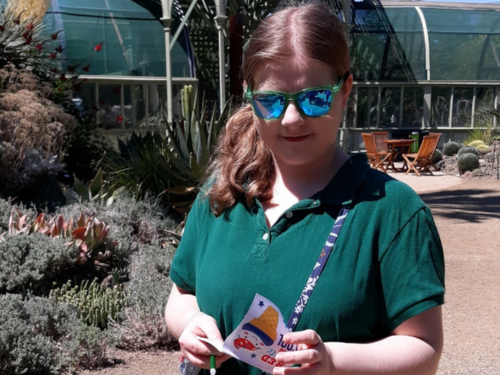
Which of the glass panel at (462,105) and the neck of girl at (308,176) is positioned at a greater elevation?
the neck of girl at (308,176)

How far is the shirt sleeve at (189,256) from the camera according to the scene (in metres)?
1.75

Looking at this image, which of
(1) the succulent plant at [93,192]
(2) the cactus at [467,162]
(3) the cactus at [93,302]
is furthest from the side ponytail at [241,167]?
(2) the cactus at [467,162]

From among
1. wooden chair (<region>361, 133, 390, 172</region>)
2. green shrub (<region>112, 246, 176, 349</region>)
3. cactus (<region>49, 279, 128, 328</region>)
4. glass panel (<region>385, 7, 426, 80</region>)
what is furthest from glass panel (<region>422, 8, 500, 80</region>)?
Result: cactus (<region>49, 279, 128, 328</region>)

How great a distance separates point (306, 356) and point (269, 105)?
61 centimetres

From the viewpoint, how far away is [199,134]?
6773 mm

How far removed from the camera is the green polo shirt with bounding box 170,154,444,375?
4.67 ft

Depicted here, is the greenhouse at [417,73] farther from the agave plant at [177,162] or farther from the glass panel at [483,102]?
the agave plant at [177,162]

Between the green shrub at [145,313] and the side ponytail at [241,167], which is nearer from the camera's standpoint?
the side ponytail at [241,167]

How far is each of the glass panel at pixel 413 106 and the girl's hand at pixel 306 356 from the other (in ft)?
70.1

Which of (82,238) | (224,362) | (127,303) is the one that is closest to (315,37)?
→ (224,362)

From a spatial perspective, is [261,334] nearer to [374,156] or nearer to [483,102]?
[374,156]

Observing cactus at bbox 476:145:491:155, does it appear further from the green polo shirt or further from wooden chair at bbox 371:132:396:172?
the green polo shirt

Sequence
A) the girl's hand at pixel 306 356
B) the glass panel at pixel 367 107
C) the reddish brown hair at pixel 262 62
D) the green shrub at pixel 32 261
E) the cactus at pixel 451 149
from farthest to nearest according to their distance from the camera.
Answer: the glass panel at pixel 367 107 → the cactus at pixel 451 149 → the green shrub at pixel 32 261 → the reddish brown hair at pixel 262 62 → the girl's hand at pixel 306 356

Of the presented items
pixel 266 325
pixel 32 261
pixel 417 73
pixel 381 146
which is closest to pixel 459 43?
pixel 417 73
